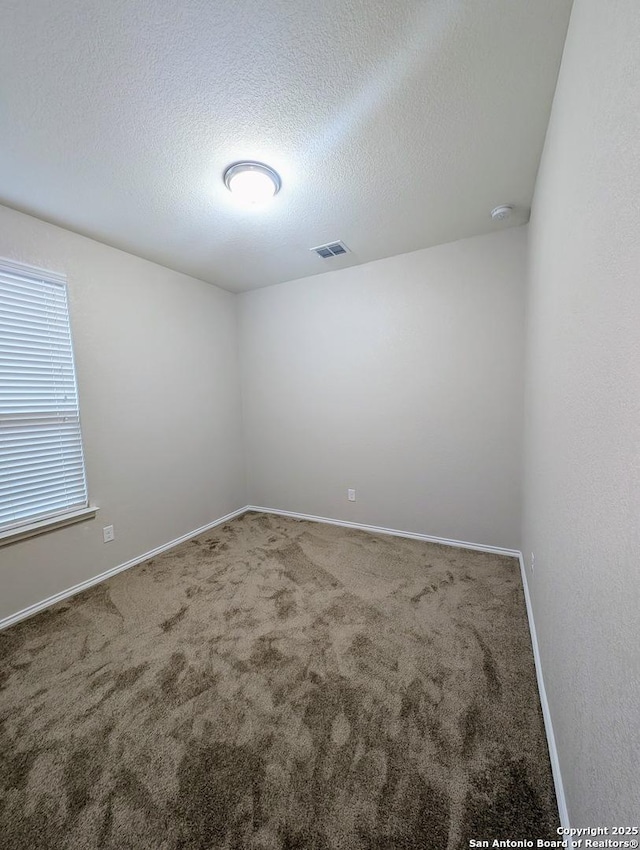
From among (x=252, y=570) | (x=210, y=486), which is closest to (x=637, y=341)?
(x=252, y=570)

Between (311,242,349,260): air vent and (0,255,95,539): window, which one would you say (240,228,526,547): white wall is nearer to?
(311,242,349,260): air vent

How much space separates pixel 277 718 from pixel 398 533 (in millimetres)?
2051

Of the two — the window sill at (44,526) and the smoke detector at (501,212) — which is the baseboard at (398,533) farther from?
the smoke detector at (501,212)

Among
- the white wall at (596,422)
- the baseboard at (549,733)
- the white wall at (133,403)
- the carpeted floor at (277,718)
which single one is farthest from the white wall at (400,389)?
the white wall at (596,422)

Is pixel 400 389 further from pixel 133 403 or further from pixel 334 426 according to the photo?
pixel 133 403

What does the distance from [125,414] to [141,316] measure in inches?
34.9

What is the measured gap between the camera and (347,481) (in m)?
3.43

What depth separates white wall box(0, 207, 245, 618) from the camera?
2277 mm

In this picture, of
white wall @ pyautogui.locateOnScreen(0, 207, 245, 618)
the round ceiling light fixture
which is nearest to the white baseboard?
white wall @ pyautogui.locateOnScreen(0, 207, 245, 618)

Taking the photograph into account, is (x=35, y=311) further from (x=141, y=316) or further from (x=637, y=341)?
(x=637, y=341)

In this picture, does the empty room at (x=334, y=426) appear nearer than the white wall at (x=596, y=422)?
No

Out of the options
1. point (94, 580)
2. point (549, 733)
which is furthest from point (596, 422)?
point (94, 580)

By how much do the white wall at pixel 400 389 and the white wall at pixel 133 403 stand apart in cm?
54

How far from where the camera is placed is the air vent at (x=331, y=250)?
2.77 m
